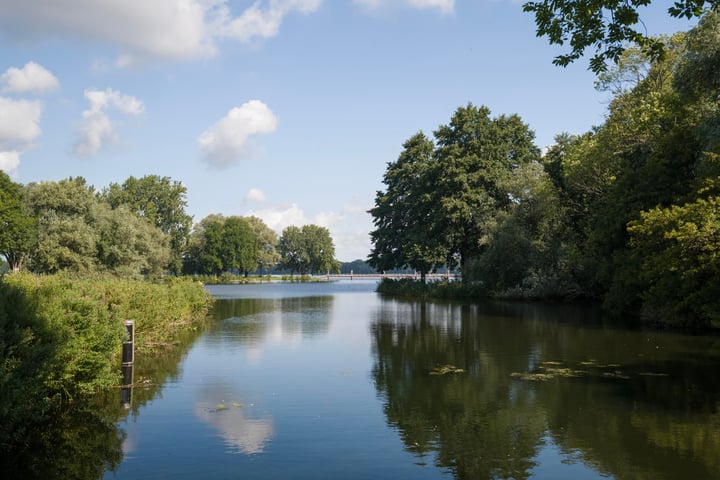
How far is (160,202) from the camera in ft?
389

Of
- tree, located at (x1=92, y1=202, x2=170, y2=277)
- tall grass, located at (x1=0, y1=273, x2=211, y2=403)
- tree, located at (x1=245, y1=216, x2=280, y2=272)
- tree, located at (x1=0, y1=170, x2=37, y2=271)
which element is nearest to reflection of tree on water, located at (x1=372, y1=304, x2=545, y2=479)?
tall grass, located at (x1=0, y1=273, x2=211, y2=403)

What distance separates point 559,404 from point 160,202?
115 metres

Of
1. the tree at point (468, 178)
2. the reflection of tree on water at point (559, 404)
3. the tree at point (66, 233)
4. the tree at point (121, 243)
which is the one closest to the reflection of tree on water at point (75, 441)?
the reflection of tree on water at point (559, 404)

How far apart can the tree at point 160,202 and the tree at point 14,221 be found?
134 ft

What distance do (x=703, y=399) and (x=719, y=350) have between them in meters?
9.91

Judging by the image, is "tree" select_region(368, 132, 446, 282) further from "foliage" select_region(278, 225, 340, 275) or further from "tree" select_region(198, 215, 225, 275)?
"foliage" select_region(278, 225, 340, 275)

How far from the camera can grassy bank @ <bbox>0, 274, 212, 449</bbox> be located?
9711 millimetres

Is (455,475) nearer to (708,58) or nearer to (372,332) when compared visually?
(372,332)

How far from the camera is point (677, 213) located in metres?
26.8

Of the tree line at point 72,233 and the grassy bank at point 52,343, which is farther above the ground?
the tree line at point 72,233

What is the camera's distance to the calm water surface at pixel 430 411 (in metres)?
9.70

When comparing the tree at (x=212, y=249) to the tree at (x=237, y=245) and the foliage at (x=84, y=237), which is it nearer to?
the tree at (x=237, y=245)

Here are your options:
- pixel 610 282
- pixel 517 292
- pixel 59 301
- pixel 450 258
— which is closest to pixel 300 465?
pixel 59 301

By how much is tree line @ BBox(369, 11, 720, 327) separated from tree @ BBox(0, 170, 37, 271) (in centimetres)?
4401
